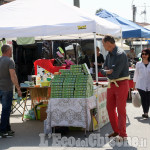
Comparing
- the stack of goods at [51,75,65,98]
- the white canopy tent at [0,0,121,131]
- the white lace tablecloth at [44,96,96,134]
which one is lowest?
the white lace tablecloth at [44,96,96,134]

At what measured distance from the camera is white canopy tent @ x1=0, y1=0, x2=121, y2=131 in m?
6.77

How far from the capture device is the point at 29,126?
7.63m

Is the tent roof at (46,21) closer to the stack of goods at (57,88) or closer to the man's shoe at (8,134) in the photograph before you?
the stack of goods at (57,88)

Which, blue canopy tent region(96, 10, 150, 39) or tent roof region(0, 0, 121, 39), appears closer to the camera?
tent roof region(0, 0, 121, 39)

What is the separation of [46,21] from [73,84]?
1536 mm

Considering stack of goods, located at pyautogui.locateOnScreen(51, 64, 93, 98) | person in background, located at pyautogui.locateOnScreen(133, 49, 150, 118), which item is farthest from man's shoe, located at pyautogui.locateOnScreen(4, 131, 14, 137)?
person in background, located at pyautogui.locateOnScreen(133, 49, 150, 118)

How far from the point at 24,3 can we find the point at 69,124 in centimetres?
340

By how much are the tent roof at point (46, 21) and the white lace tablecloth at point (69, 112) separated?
1.40 meters

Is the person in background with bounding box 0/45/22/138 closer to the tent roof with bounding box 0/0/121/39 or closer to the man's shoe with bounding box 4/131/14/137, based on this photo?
the man's shoe with bounding box 4/131/14/137

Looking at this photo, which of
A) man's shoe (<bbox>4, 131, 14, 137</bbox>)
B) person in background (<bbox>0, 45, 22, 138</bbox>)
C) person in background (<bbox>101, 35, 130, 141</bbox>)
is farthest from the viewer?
man's shoe (<bbox>4, 131, 14, 137</bbox>)

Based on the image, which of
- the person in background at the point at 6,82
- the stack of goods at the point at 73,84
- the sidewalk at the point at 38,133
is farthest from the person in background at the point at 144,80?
the person in background at the point at 6,82

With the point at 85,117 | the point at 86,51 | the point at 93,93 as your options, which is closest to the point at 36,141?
the point at 85,117

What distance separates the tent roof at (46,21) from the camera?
6.77m

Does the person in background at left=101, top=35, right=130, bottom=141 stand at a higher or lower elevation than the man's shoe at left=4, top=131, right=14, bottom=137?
higher
